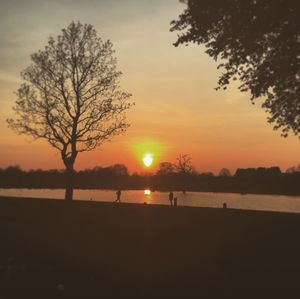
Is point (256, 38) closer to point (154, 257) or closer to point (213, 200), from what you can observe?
point (154, 257)

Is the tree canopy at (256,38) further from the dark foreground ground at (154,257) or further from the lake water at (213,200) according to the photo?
the lake water at (213,200)

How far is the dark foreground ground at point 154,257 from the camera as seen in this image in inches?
652

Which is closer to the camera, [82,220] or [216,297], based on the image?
[216,297]

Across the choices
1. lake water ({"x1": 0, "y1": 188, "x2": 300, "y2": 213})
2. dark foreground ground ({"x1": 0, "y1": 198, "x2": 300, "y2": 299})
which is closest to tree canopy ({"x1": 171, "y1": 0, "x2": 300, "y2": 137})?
dark foreground ground ({"x1": 0, "y1": 198, "x2": 300, "y2": 299})

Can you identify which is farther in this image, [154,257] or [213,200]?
[213,200]

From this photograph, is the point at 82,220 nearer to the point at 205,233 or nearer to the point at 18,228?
the point at 18,228

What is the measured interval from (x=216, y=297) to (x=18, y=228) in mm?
17137

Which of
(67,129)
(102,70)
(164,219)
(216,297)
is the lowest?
(216,297)

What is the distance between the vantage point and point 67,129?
4828 centimetres

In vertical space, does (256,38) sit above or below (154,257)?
above

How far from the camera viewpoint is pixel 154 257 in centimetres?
2078

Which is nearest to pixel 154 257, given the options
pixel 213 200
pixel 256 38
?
pixel 256 38

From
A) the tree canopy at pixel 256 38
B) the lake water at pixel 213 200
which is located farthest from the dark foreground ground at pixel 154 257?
the lake water at pixel 213 200

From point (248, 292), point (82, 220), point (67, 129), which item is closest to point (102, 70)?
point (67, 129)
